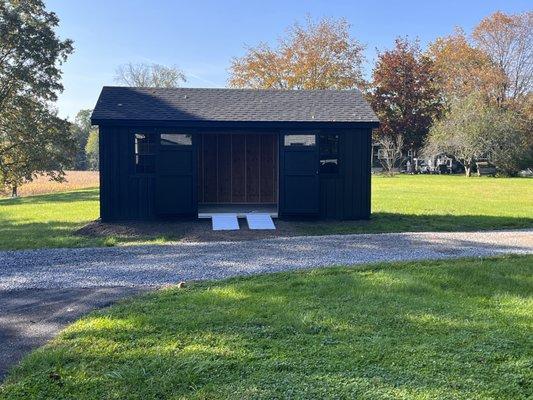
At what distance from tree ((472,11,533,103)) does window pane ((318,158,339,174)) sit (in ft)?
116

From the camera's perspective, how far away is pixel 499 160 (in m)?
35.9

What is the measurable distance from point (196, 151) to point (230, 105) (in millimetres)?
1706

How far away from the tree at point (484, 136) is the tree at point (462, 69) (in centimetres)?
432

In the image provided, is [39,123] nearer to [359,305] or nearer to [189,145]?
[189,145]

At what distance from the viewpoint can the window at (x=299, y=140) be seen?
446 inches

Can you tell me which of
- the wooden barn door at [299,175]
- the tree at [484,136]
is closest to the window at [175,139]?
the wooden barn door at [299,175]

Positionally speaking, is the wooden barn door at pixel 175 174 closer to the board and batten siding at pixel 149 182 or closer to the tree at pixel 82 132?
the board and batten siding at pixel 149 182

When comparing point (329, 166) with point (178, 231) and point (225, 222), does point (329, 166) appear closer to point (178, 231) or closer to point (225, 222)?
point (225, 222)

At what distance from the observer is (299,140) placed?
37.1 feet

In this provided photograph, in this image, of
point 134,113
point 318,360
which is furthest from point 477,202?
point 318,360

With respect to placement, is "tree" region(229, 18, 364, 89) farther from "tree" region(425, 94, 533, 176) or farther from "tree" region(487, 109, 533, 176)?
"tree" region(487, 109, 533, 176)

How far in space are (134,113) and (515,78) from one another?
4049cm

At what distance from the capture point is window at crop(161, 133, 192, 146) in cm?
1108

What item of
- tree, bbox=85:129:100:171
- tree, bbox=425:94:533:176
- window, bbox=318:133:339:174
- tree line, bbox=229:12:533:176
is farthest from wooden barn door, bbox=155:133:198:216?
tree, bbox=85:129:100:171
